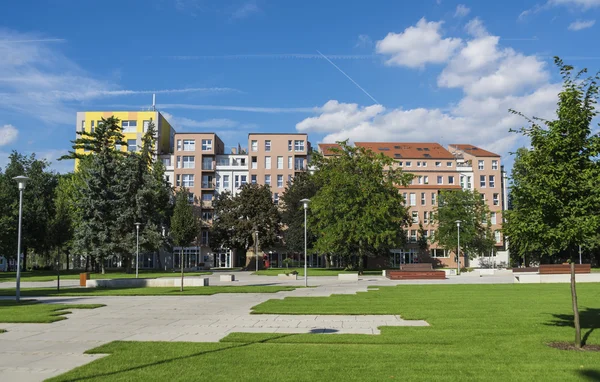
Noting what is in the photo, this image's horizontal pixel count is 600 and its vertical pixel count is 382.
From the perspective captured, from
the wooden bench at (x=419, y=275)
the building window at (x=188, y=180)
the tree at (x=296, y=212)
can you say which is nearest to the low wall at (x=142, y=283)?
the wooden bench at (x=419, y=275)

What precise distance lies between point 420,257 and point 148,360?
77826 millimetres

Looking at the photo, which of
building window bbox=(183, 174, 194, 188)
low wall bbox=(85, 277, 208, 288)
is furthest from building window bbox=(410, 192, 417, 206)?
low wall bbox=(85, 277, 208, 288)

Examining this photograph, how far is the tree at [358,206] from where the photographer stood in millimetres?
52875

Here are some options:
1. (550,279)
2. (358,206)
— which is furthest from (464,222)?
(550,279)

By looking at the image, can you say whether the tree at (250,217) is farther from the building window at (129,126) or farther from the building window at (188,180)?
the building window at (129,126)

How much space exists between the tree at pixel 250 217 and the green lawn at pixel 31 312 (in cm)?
4759

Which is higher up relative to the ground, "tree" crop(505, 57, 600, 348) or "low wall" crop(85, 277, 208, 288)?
"tree" crop(505, 57, 600, 348)

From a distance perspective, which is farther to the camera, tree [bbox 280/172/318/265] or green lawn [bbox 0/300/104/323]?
tree [bbox 280/172/318/265]

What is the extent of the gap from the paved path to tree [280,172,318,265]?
4520 centimetres

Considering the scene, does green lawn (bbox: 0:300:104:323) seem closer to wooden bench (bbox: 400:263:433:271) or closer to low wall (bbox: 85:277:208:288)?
low wall (bbox: 85:277:208:288)

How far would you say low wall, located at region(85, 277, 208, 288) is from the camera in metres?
32.6

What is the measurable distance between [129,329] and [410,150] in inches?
3235

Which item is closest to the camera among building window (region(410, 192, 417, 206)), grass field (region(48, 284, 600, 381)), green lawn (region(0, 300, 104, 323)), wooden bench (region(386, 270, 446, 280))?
grass field (region(48, 284, 600, 381))

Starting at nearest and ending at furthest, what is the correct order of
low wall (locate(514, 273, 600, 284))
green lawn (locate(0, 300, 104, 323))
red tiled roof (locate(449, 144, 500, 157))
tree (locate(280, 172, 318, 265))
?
green lawn (locate(0, 300, 104, 323)), low wall (locate(514, 273, 600, 284)), tree (locate(280, 172, 318, 265)), red tiled roof (locate(449, 144, 500, 157))
